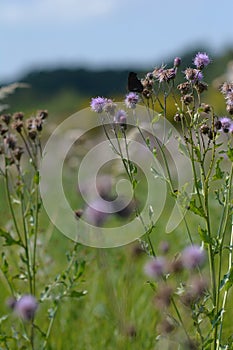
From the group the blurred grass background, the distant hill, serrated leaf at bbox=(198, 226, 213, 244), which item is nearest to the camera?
serrated leaf at bbox=(198, 226, 213, 244)

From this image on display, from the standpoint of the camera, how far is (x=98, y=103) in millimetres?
2564

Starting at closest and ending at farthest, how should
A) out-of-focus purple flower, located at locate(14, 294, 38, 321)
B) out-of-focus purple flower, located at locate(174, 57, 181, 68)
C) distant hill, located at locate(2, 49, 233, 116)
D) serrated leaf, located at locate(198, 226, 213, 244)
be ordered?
out-of-focus purple flower, located at locate(14, 294, 38, 321), serrated leaf, located at locate(198, 226, 213, 244), out-of-focus purple flower, located at locate(174, 57, 181, 68), distant hill, located at locate(2, 49, 233, 116)

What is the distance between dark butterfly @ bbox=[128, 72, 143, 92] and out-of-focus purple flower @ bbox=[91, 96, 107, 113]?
100 mm

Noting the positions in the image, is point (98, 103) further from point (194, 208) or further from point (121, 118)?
point (194, 208)

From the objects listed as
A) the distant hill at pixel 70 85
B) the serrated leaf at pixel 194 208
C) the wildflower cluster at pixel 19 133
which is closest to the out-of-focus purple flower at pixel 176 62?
the serrated leaf at pixel 194 208

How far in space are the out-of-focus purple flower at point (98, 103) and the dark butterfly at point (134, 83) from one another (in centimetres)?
10

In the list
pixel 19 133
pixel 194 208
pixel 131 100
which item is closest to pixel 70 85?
pixel 19 133

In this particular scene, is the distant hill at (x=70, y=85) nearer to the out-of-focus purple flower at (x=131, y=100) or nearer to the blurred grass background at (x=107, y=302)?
the blurred grass background at (x=107, y=302)

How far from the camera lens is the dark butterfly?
8.27ft

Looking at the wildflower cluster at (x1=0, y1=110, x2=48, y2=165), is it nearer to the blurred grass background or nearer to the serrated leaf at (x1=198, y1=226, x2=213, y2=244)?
the blurred grass background

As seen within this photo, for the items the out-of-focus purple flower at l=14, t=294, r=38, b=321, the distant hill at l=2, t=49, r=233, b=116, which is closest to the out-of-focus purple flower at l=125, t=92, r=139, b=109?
the out-of-focus purple flower at l=14, t=294, r=38, b=321

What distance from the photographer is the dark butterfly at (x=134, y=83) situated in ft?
8.27

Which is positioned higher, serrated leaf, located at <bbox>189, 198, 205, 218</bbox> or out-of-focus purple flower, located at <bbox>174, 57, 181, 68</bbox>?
out-of-focus purple flower, located at <bbox>174, 57, 181, 68</bbox>

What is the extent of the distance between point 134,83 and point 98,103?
0.14 m
